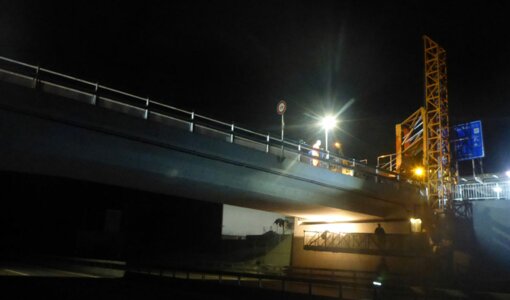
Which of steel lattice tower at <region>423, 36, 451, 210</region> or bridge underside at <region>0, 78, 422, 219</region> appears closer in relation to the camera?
bridge underside at <region>0, 78, 422, 219</region>

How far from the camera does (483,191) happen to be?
131 ft

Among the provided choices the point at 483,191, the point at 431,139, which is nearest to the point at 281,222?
the point at 431,139

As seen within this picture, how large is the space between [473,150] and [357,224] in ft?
57.3

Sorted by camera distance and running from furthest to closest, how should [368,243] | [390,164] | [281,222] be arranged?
[281,222] → [390,164] → [368,243]

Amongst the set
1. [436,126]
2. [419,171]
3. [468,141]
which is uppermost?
[436,126]

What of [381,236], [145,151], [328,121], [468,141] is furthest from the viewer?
[468,141]

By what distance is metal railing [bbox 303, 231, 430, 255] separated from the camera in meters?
30.4

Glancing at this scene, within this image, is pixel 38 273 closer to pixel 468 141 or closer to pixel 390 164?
pixel 390 164

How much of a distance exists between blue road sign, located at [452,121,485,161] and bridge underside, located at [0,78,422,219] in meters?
19.8

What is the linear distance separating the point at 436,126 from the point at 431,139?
1651mm

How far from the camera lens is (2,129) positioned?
599 inches

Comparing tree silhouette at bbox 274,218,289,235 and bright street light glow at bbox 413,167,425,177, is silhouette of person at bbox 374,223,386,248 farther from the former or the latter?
tree silhouette at bbox 274,218,289,235

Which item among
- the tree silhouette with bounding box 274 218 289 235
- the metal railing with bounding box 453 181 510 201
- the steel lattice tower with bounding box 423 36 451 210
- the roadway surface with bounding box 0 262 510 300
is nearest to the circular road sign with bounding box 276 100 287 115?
the roadway surface with bounding box 0 262 510 300

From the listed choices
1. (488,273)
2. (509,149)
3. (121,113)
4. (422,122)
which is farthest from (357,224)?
(509,149)
